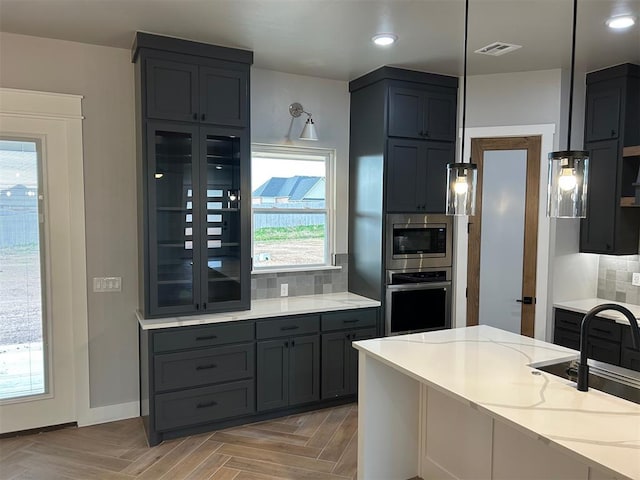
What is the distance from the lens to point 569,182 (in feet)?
6.12

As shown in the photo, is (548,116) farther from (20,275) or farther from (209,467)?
(20,275)

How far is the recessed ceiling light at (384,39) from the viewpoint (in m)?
3.23

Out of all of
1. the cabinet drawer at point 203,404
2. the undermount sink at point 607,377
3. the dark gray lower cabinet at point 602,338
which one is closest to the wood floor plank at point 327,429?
the cabinet drawer at point 203,404

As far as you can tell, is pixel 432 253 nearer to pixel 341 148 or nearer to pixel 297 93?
pixel 341 148

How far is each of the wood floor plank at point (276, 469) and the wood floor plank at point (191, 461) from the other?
202mm

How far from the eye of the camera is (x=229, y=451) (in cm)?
325

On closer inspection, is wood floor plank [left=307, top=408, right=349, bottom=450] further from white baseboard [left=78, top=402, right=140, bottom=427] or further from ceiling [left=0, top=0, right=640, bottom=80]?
ceiling [left=0, top=0, right=640, bottom=80]

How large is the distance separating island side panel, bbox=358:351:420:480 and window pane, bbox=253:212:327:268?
5.95ft

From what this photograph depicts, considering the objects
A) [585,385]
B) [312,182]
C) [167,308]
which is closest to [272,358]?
[167,308]

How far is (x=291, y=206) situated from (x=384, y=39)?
168 cm

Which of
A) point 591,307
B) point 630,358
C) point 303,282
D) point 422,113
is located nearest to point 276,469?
point 303,282

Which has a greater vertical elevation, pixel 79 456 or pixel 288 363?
pixel 288 363

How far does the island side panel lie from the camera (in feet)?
8.66

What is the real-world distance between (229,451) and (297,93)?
303 cm
